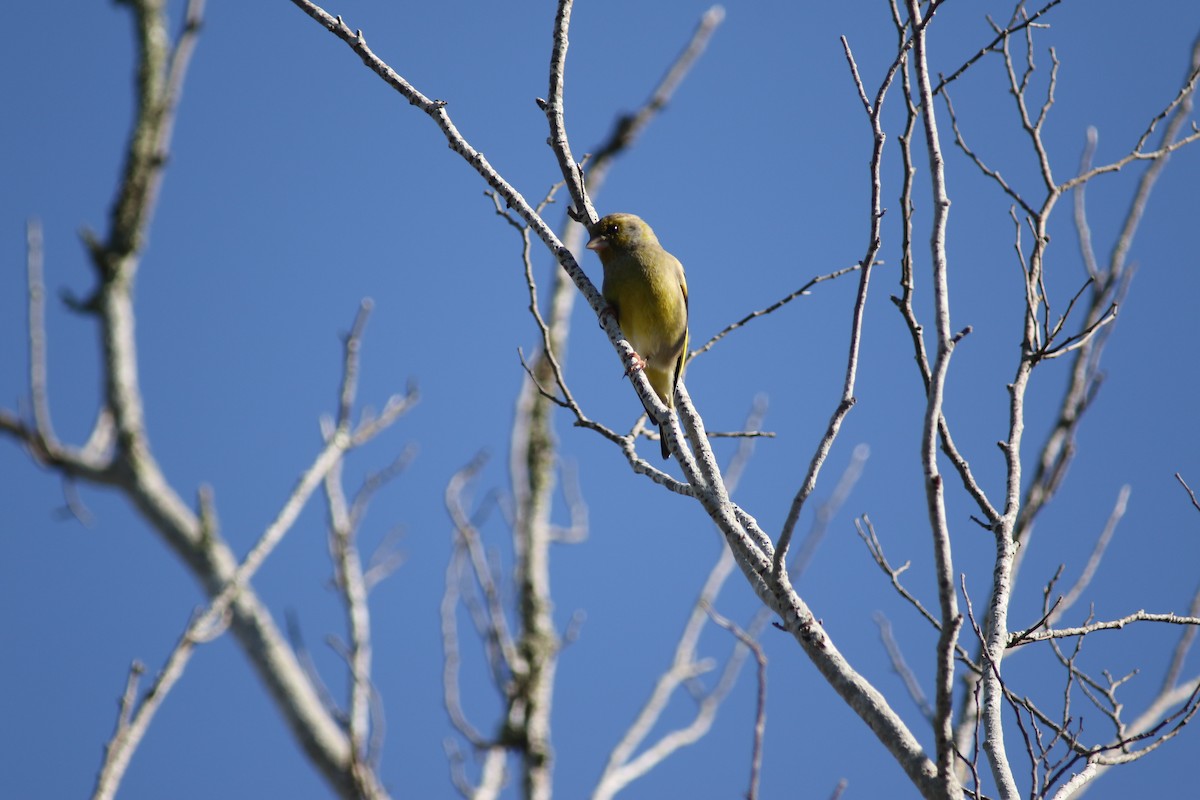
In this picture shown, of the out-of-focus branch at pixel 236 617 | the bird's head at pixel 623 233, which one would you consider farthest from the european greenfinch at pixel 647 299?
the out-of-focus branch at pixel 236 617

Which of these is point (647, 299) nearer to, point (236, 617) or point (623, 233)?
point (623, 233)

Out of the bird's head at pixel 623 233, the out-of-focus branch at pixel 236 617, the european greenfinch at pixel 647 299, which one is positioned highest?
the bird's head at pixel 623 233

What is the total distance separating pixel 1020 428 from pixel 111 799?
3204 millimetres

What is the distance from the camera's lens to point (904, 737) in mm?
2668

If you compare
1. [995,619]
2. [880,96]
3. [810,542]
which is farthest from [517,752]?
[880,96]

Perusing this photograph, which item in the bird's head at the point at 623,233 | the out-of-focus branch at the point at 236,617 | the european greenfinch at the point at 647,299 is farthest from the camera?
the bird's head at the point at 623,233

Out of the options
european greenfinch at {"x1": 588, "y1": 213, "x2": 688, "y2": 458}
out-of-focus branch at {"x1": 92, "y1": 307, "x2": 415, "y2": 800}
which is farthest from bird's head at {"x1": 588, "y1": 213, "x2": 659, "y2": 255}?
out-of-focus branch at {"x1": 92, "y1": 307, "x2": 415, "y2": 800}

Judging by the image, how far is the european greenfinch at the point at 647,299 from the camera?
575 cm

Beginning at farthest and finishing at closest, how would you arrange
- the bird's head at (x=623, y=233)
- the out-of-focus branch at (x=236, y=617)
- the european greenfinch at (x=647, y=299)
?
the bird's head at (x=623, y=233) → the european greenfinch at (x=647, y=299) → the out-of-focus branch at (x=236, y=617)

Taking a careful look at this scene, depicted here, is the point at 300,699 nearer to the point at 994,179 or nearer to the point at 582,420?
the point at 582,420

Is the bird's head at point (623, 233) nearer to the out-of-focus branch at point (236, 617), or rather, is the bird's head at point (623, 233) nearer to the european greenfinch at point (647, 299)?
the european greenfinch at point (647, 299)

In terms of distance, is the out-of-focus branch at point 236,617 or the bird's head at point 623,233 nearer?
the out-of-focus branch at point 236,617

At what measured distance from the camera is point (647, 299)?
5750 mm

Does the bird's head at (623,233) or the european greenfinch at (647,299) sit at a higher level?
the bird's head at (623,233)
